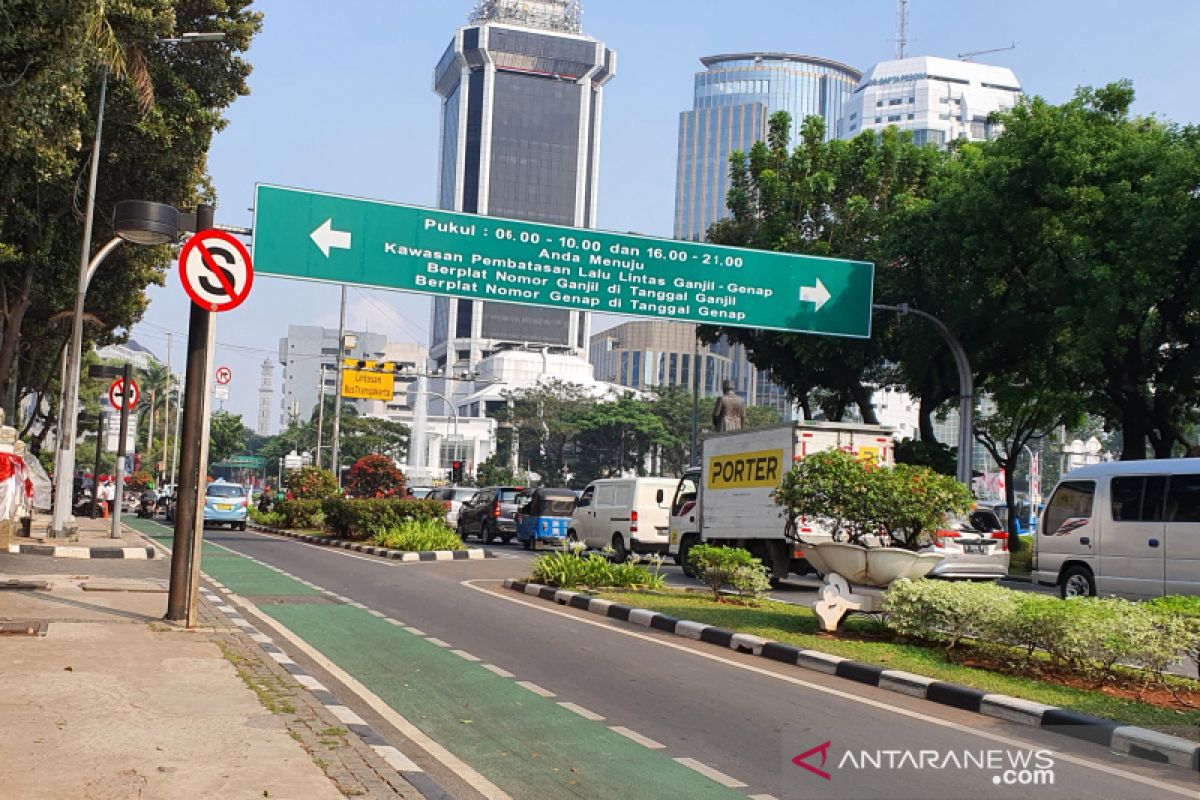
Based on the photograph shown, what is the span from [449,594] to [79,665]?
30.0ft

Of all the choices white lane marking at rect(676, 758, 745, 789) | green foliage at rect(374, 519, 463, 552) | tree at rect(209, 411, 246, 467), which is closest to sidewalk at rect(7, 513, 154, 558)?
green foliage at rect(374, 519, 463, 552)

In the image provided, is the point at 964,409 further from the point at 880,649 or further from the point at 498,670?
the point at 498,670

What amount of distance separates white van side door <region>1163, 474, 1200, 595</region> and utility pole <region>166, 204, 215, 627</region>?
1231cm

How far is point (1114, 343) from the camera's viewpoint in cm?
2475

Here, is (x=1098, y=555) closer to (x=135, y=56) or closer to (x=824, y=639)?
(x=824, y=639)

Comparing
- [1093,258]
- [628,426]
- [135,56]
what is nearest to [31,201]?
[135,56]

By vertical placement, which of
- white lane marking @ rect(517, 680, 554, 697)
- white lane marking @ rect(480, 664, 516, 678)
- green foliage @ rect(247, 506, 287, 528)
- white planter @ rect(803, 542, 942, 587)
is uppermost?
white planter @ rect(803, 542, 942, 587)

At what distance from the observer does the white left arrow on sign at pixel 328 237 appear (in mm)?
22500

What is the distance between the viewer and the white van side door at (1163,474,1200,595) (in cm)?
1591

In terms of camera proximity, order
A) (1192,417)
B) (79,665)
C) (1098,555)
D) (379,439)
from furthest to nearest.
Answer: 1. (379,439)
2. (1192,417)
3. (1098,555)
4. (79,665)

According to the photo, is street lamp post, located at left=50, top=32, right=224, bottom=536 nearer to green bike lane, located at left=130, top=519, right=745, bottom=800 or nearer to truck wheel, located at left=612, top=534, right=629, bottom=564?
truck wheel, located at left=612, top=534, right=629, bottom=564

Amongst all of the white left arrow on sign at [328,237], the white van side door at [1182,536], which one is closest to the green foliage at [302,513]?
the white left arrow on sign at [328,237]

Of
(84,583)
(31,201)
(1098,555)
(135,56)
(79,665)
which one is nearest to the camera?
(79,665)

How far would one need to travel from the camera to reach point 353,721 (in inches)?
312
